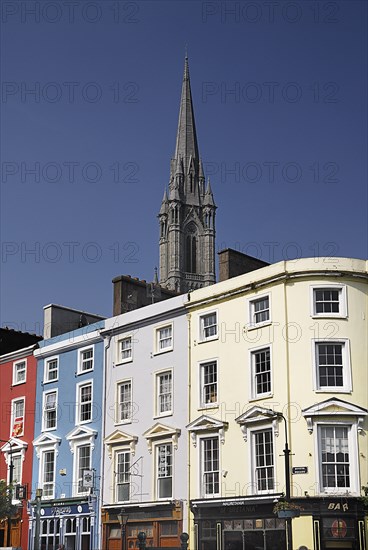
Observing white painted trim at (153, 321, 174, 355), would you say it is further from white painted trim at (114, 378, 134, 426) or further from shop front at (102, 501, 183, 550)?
shop front at (102, 501, 183, 550)

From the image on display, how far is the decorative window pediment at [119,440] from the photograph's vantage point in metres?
41.9

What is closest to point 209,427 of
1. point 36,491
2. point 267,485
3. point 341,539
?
point 267,485

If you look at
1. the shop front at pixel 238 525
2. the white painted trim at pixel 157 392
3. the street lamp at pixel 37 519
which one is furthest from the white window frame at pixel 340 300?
the street lamp at pixel 37 519

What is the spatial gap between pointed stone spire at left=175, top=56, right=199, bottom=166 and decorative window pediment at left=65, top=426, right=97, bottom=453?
14532 centimetres

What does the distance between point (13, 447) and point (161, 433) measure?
42.3 feet

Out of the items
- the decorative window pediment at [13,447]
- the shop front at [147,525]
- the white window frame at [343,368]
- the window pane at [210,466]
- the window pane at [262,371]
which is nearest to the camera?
the white window frame at [343,368]

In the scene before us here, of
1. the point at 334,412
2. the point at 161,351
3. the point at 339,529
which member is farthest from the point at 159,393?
the point at 339,529

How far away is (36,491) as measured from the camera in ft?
150

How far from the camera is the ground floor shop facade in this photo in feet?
111

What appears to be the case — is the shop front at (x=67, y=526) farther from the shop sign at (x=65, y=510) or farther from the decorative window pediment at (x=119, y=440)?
the decorative window pediment at (x=119, y=440)

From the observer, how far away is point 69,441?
4556cm

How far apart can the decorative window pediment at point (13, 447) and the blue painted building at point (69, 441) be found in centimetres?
124

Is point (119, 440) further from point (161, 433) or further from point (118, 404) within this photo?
point (161, 433)

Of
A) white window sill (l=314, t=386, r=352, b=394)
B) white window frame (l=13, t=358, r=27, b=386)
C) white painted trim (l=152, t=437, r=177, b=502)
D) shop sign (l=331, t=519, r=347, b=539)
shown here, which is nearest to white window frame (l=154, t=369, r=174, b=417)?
white painted trim (l=152, t=437, r=177, b=502)
